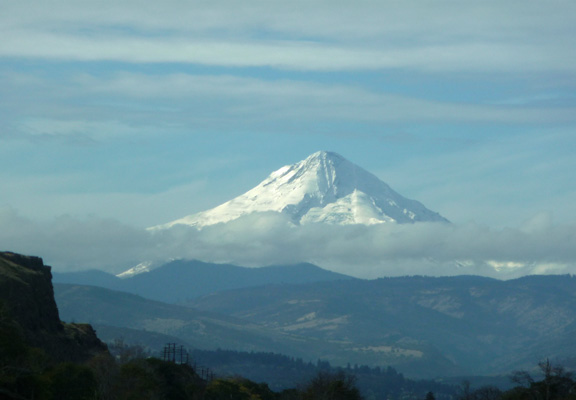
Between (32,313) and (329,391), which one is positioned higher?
(32,313)

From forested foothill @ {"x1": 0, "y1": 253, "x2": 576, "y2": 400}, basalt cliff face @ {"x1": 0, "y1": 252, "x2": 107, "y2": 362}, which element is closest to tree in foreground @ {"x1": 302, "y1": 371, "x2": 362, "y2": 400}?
forested foothill @ {"x1": 0, "y1": 253, "x2": 576, "y2": 400}

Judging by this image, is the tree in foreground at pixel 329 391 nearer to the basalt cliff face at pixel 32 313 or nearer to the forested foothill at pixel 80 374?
the forested foothill at pixel 80 374

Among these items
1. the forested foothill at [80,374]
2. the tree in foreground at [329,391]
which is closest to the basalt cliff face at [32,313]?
the forested foothill at [80,374]

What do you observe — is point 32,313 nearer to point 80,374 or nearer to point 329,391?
point 329,391

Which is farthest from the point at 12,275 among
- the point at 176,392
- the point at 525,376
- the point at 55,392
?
the point at 525,376

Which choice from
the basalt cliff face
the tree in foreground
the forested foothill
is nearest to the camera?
the forested foothill

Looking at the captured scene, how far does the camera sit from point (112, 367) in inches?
6132

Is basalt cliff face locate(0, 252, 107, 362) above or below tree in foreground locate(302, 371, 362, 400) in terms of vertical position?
above

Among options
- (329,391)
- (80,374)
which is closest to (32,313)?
(329,391)

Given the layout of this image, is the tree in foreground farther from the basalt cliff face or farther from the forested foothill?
the basalt cliff face

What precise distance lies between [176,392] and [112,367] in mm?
18050

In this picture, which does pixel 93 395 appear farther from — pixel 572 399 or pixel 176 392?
pixel 572 399

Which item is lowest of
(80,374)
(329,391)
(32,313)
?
(80,374)

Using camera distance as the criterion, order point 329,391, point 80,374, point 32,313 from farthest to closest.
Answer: point 32,313, point 329,391, point 80,374
